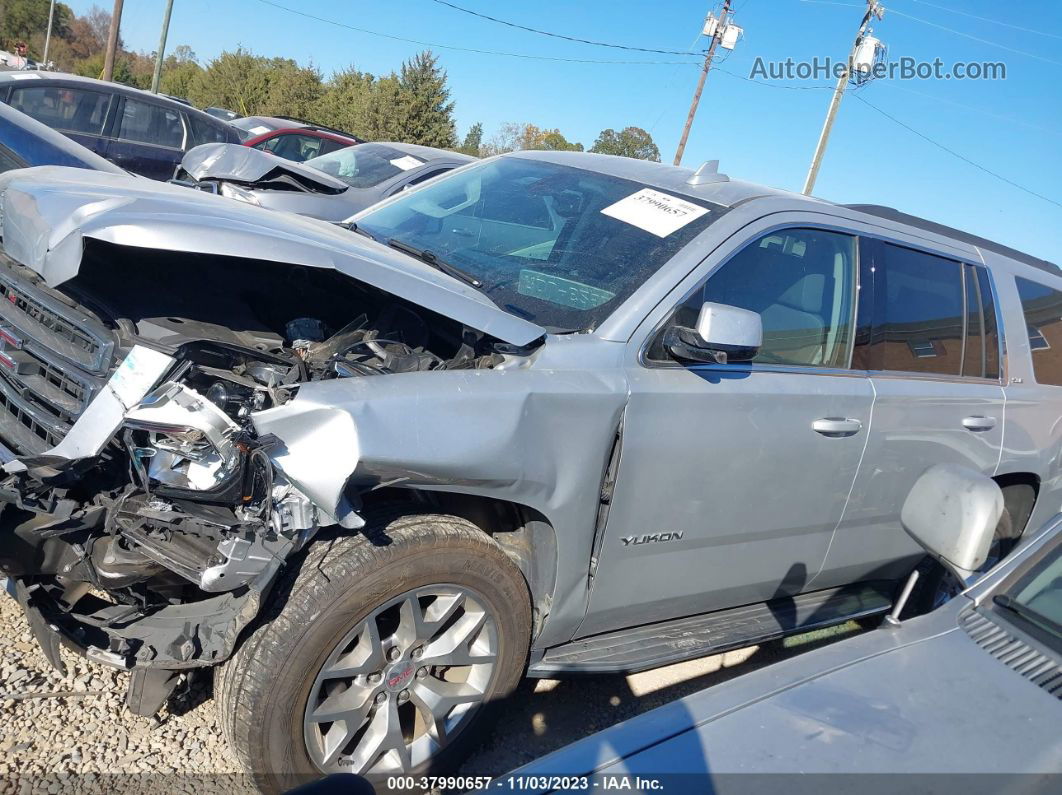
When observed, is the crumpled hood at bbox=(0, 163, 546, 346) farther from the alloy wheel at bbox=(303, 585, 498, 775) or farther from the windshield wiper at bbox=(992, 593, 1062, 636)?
the windshield wiper at bbox=(992, 593, 1062, 636)

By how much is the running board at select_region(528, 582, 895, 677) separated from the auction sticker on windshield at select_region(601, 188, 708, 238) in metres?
1.49

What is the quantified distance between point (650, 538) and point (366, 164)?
732 centimetres

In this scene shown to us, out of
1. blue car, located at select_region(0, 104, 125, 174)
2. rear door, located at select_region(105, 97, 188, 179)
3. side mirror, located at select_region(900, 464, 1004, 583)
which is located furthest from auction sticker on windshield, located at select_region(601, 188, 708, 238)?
rear door, located at select_region(105, 97, 188, 179)

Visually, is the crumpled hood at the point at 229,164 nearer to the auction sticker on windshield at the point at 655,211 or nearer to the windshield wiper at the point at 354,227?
the windshield wiper at the point at 354,227

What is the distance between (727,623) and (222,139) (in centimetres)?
1007

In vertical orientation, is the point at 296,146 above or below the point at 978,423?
above

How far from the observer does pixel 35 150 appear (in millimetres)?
4348

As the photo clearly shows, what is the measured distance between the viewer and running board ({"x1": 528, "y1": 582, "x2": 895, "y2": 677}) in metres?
2.78

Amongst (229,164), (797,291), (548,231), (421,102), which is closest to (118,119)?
(229,164)

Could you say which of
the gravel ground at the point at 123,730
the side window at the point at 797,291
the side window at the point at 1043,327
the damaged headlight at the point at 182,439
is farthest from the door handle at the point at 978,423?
the damaged headlight at the point at 182,439

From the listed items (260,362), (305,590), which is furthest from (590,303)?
(305,590)

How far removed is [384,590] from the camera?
2.32m

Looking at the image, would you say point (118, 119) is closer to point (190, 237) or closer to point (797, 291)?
point (190, 237)

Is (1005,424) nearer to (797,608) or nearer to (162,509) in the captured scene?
(797,608)
